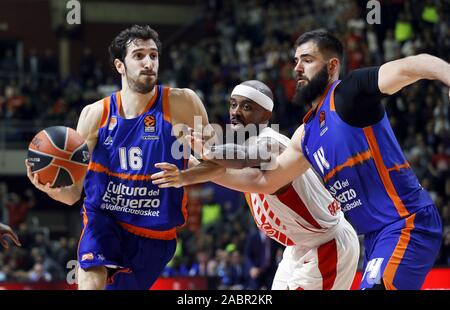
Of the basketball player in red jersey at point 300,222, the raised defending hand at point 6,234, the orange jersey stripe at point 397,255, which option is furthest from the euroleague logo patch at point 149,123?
the orange jersey stripe at point 397,255

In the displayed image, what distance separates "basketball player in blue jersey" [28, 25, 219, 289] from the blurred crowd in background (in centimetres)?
561

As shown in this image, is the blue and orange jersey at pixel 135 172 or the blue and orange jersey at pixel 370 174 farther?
the blue and orange jersey at pixel 135 172

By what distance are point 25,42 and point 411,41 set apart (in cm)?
1357

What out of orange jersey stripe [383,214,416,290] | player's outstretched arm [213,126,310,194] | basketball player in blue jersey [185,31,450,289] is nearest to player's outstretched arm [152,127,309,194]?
player's outstretched arm [213,126,310,194]

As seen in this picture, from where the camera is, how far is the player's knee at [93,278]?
617cm

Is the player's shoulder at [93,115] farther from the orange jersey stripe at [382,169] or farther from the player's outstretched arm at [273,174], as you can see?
the orange jersey stripe at [382,169]

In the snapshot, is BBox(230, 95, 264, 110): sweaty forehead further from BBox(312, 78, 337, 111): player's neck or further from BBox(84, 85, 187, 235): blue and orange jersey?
BBox(312, 78, 337, 111): player's neck

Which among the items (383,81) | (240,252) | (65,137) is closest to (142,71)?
(65,137)

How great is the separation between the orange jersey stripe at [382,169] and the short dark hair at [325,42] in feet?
2.52

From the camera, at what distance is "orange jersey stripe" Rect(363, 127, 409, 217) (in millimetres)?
5156

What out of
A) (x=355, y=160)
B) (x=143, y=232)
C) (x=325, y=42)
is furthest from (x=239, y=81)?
(x=355, y=160)
